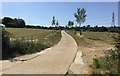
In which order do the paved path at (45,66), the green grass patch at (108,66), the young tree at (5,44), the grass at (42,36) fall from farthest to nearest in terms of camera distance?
the grass at (42,36), the young tree at (5,44), the paved path at (45,66), the green grass patch at (108,66)

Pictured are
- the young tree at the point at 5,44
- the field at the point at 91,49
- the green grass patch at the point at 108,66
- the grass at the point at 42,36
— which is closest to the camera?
the green grass patch at the point at 108,66

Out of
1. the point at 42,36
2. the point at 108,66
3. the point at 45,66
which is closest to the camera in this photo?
the point at 108,66

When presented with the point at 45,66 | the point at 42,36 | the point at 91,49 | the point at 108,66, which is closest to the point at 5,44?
the point at 45,66

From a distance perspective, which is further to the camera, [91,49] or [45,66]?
[91,49]

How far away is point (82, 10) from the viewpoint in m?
93.3

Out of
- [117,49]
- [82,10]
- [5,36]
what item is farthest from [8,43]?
[82,10]

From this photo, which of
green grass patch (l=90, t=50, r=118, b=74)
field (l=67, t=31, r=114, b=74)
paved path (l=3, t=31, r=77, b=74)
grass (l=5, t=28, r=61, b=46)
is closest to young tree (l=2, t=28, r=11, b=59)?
paved path (l=3, t=31, r=77, b=74)

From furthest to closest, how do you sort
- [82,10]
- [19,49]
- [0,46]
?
[82,10]
[19,49]
[0,46]

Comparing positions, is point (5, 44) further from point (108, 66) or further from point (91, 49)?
point (91, 49)

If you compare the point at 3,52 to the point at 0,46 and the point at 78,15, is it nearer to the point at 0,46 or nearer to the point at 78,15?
the point at 0,46

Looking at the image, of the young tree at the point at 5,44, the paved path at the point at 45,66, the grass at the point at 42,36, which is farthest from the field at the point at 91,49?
the young tree at the point at 5,44

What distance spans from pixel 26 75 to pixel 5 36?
32.2ft

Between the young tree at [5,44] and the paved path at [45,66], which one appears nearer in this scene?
the paved path at [45,66]

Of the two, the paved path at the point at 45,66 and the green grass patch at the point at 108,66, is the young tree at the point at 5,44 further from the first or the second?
the green grass patch at the point at 108,66
